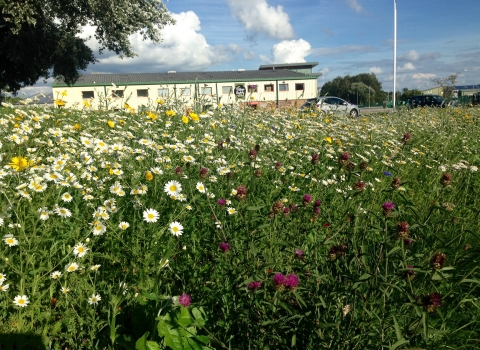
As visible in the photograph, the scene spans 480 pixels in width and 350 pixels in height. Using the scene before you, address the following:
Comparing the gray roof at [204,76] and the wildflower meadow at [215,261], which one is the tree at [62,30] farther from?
the gray roof at [204,76]

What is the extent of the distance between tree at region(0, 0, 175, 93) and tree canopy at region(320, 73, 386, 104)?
54.1 meters

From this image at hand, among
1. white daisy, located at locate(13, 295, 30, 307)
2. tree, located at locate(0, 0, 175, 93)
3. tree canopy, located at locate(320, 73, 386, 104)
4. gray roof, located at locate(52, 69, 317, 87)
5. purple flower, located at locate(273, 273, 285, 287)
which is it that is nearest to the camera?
purple flower, located at locate(273, 273, 285, 287)


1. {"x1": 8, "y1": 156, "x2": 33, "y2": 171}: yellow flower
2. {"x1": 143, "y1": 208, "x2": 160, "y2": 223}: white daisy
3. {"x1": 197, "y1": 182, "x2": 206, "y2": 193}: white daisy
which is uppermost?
{"x1": 8, "y1": 156, "x2": 33, "y2": 171}: yellow flower

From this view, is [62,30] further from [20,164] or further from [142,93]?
[142,93]

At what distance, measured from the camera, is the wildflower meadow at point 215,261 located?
4.51 feet

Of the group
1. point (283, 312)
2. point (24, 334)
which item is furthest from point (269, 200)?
point (24, 334)

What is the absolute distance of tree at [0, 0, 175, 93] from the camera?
15.2m

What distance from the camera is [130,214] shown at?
243cm

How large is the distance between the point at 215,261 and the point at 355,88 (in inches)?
2747

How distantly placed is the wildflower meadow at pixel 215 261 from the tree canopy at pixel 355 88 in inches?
2651

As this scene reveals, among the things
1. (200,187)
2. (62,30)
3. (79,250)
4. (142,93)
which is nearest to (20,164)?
(79,250)

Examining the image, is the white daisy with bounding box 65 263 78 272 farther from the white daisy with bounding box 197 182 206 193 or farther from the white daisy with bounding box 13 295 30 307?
the white daisy with bounding box 197 182 206 193

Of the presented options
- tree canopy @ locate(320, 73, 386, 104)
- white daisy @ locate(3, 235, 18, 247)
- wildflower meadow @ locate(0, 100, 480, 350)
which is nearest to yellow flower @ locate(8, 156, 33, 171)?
wildflower meadow @ locate(0, 100, 480, 350)

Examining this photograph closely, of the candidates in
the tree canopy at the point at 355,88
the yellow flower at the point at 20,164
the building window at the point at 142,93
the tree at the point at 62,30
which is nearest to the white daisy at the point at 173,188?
the yellow flower at the point at 20,164
